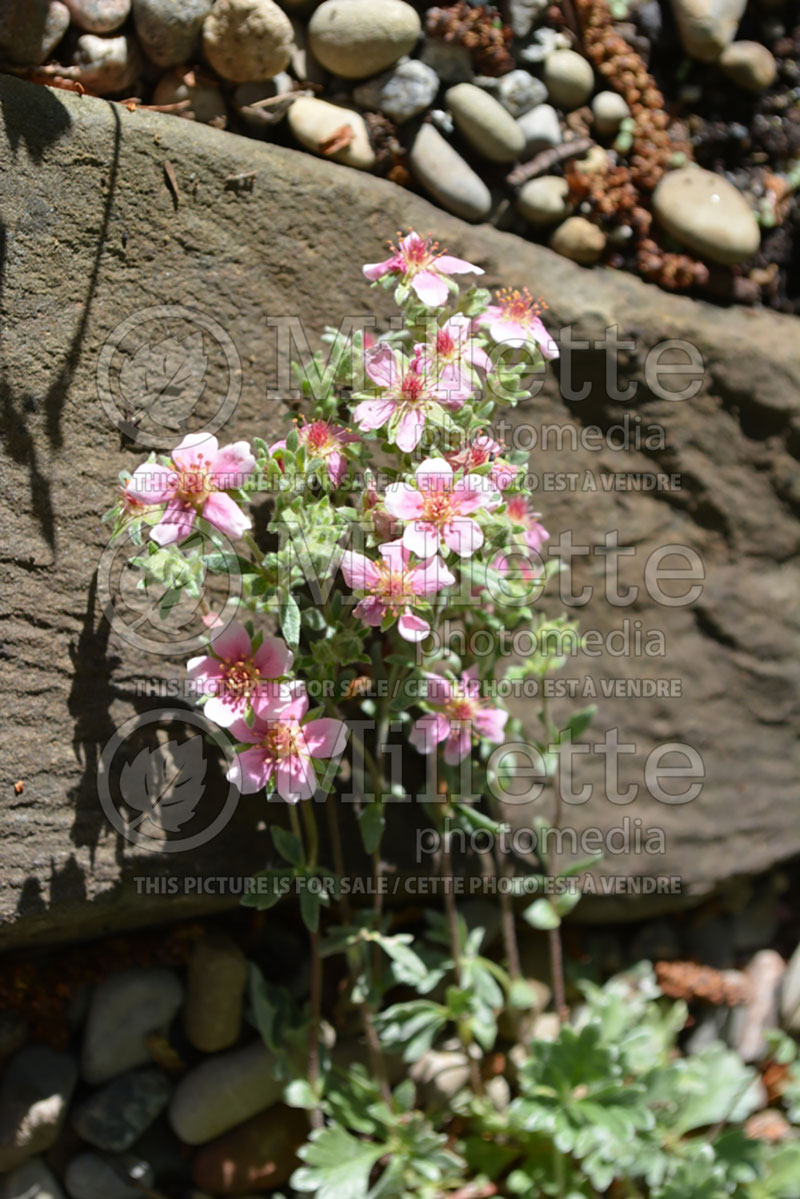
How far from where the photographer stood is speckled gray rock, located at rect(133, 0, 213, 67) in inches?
84.2

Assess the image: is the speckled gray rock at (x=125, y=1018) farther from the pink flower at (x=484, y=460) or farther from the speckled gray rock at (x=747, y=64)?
the speckled gray rock at (x=747, y=64)

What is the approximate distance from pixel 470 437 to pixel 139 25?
1155 mm

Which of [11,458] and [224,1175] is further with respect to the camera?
[224,1175]

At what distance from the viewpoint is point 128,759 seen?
2057mm

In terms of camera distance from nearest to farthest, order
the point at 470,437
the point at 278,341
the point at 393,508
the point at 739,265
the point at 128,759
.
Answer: the point at 393,508 < the point at 470,437 < the point at 128,759 < the point at 278,341 < the point at 739,265

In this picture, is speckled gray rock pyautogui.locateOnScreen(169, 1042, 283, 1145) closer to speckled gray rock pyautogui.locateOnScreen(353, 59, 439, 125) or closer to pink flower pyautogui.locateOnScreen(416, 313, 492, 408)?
pink flower pyautogui.locateOnScreen(416, 313, 492, 408)

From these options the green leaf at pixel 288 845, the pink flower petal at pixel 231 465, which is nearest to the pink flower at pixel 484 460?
the pink flower petal at pixel 231 465

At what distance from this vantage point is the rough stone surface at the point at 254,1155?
2.31 m

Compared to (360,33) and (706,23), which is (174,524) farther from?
(706,23)

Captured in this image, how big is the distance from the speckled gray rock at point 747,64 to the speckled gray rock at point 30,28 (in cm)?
172

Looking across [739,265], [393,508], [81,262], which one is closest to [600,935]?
[393,508]

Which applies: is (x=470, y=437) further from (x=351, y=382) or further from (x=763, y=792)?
(x=763, y=792)

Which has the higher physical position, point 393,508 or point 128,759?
point 393,508

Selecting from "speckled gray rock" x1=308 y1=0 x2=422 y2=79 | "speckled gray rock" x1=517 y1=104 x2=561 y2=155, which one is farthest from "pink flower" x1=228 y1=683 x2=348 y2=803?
"speckled gray rock" x1=517 y1=104 x2=561 y2=155
